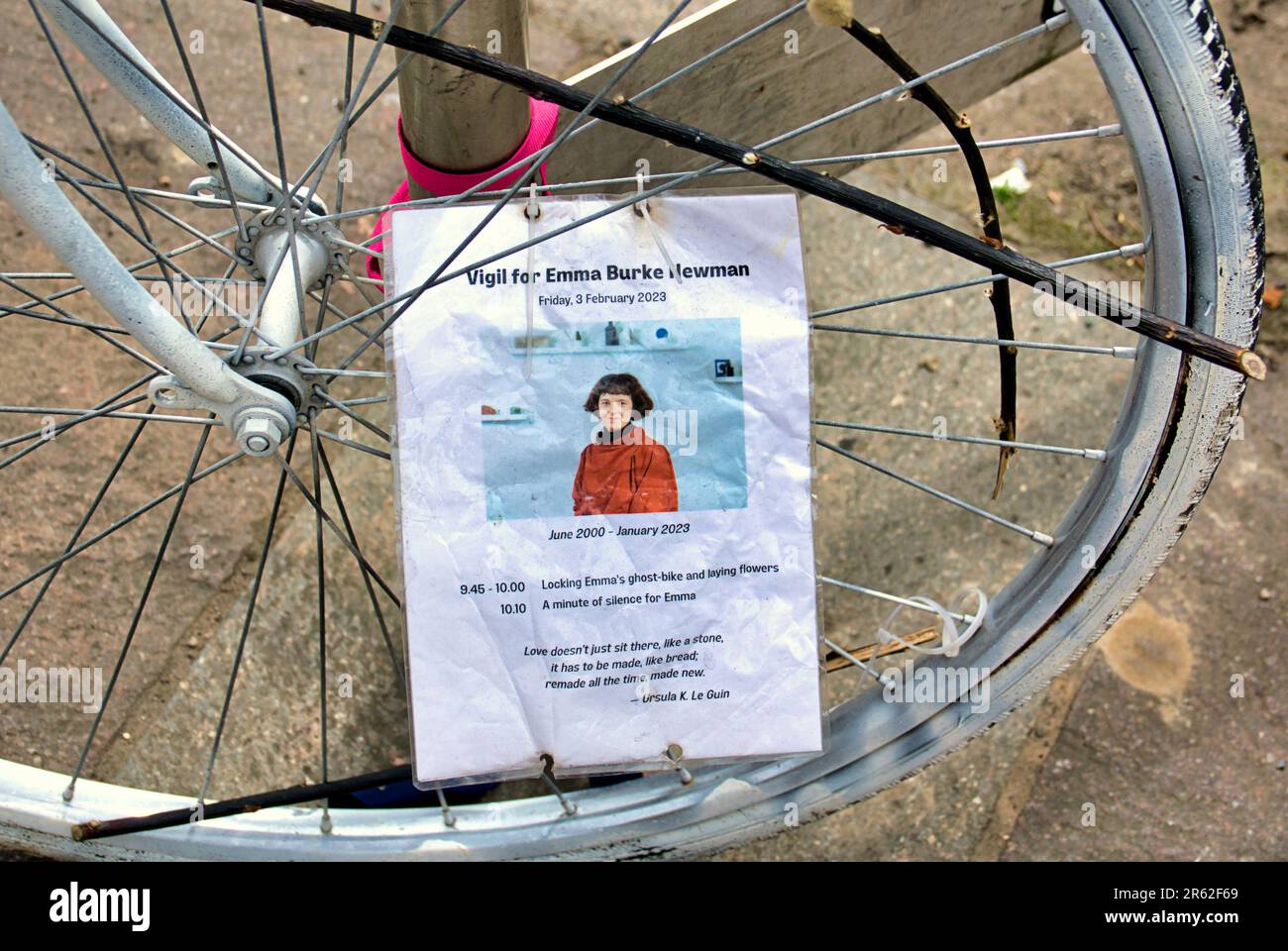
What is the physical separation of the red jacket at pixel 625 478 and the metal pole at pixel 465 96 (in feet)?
1.40

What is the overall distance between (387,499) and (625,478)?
3.27 feet

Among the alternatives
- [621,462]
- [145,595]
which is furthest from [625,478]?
[145,595]

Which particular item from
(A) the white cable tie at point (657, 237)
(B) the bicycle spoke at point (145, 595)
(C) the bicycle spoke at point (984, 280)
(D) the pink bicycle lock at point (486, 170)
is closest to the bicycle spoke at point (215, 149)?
(D) the pink bicycle lock at point (486, 170)

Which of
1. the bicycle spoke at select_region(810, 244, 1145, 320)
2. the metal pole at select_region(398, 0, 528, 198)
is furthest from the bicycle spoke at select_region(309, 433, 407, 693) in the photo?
the bicycle spoke at select_region(810, 244, 1145, 320)

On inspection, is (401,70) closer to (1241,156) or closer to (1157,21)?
(1157,21)

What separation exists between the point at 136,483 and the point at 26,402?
0.25m

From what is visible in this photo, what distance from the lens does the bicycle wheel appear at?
1.26m

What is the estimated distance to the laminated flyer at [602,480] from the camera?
1.21m

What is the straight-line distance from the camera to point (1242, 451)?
87.0 inches

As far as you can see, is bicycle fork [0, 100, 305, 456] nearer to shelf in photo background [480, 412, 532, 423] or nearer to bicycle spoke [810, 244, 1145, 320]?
shelf in photo background [480, 412, 532, 423]

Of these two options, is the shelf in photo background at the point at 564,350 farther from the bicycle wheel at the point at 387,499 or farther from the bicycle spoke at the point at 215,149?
the bicycle spoke at the point at 215,149

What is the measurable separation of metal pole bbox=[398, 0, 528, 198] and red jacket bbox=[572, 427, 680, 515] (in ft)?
1.40

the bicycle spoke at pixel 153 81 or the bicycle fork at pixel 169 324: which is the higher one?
the bicycle spoke at pixel 153 81
